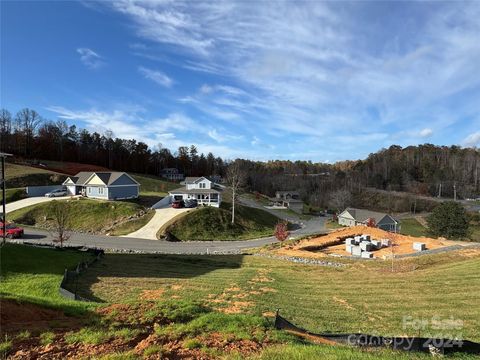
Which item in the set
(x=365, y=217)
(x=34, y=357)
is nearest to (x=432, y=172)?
(x=365, y=217)

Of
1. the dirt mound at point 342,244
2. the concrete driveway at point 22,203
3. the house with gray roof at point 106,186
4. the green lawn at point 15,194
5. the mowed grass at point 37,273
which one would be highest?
the house with gray roof at point 106,186

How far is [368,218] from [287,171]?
103 m

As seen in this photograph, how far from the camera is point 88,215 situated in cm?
4641

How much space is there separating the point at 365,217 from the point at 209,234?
3549cm

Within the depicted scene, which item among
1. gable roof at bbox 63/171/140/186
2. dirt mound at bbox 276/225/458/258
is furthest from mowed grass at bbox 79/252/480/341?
gable roof at bbox 63/171/140/186

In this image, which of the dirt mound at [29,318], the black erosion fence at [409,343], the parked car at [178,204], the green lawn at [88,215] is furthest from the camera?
the parked car at [178,204]

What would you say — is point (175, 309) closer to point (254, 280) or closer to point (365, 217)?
point (254, 280)

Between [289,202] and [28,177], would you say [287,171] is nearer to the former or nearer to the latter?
[289,202]

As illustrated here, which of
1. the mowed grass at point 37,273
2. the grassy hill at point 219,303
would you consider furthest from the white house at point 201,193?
the mowed grass at point 37,273

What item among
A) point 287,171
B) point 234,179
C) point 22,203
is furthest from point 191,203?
point 287,171

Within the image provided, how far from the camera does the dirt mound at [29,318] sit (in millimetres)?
7984

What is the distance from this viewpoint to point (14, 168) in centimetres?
6856

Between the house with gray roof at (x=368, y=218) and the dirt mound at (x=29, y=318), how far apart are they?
6043 cm

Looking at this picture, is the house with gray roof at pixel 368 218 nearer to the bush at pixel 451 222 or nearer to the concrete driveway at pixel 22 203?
the bush at pixel 451 222
